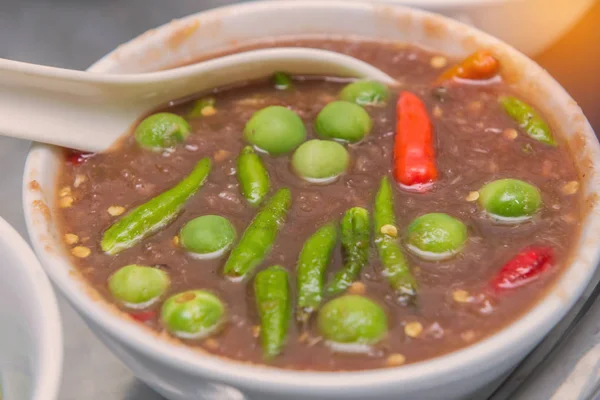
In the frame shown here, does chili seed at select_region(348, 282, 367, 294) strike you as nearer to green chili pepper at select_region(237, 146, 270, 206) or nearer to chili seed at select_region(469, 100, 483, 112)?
green chili pepper at select_region(237, 146, 270, 206)

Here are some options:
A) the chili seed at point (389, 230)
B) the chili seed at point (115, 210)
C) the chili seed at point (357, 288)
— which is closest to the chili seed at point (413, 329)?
the chili seed at point (357, 288)

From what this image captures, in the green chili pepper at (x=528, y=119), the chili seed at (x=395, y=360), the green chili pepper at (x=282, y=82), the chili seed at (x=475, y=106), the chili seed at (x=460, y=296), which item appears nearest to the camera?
the chili seed at (x=395, y=360)

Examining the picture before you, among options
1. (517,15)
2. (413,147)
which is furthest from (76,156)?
(517,15)

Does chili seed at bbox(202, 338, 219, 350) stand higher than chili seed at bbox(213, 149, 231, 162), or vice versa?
chili seed at bbox(213, 149, 231, 162)

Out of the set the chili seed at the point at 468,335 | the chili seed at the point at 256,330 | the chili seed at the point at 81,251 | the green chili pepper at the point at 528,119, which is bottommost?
the chili seed at the point at 256,330

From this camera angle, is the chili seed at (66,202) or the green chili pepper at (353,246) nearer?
the green chili pepper at (353,246)

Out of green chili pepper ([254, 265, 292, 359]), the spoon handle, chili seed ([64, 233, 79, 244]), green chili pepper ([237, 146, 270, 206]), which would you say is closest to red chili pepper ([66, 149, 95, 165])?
the spoon handle

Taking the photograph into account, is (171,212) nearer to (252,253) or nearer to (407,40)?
(252,253)

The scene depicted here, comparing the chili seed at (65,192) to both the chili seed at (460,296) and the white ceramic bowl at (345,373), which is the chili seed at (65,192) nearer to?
the white ceramic bowl at (345,373)
